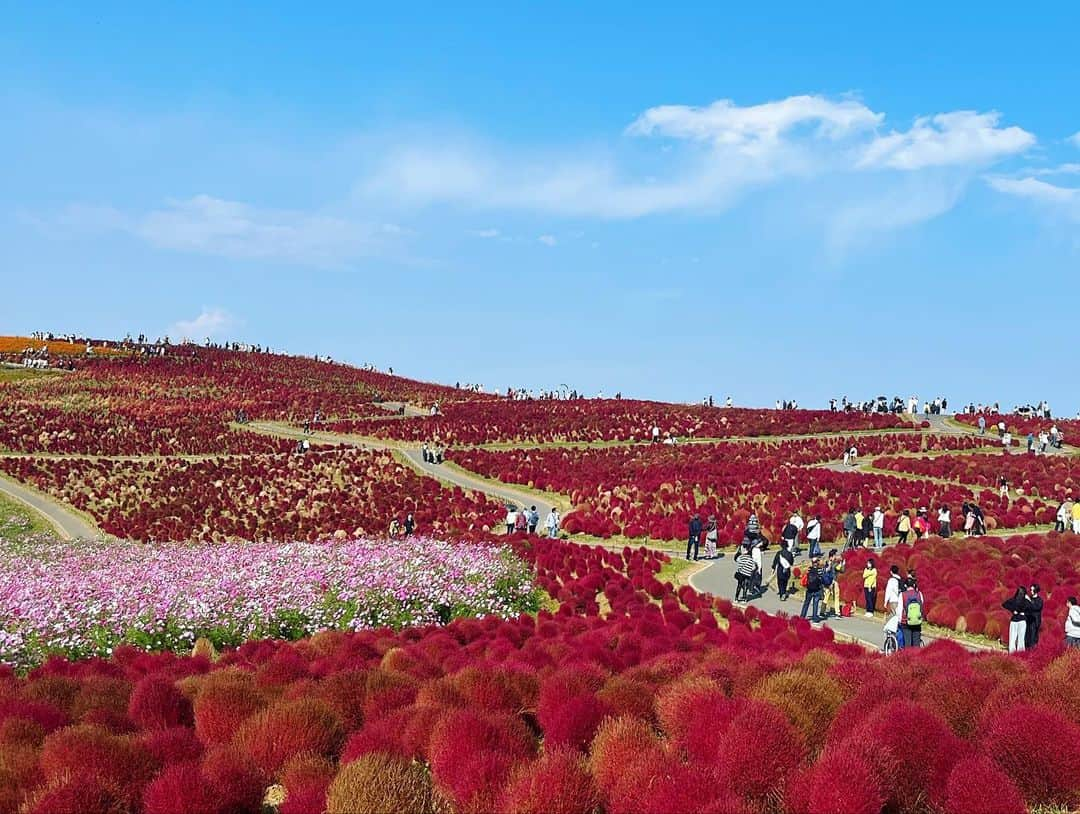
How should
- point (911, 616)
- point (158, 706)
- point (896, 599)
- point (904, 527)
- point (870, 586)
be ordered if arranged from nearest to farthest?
point (158, 706) → point (911, 616) → point (896, 599) → point (870, 586) → point (904, 527)

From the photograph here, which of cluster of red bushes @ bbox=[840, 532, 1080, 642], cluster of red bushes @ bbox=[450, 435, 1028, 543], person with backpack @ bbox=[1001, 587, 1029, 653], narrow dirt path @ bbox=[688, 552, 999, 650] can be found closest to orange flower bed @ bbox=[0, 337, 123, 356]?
cluster of red bushes @ bbox=[450, 435, 1028, 543]

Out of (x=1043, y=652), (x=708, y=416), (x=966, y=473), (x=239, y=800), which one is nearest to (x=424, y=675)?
(x=239, y=800)

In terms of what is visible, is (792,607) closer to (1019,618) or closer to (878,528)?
(1019,618)

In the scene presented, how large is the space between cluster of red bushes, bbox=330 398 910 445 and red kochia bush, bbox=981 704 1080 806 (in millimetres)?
47303

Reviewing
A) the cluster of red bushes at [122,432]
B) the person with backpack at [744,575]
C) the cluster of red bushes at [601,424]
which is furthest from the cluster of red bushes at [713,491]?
the cluster of red bushes at [122,432]

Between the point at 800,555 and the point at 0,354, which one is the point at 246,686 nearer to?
the point at 800,555

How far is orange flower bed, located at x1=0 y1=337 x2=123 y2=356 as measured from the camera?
88438 millimetres

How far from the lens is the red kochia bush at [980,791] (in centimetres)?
520

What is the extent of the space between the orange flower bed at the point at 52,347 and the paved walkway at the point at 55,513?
52034mm

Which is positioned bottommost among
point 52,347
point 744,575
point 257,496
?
point 257,496

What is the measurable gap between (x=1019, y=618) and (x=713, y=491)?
20.3m

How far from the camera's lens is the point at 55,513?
35.2 metres

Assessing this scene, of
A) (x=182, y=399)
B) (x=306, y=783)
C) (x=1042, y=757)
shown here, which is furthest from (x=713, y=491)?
(x=182, y=399)

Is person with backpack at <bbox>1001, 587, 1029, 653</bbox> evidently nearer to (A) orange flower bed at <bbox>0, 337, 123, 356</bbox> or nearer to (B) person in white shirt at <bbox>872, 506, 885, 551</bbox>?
(B) person in white shirt at <bbox>872, 506, 885, 551</bbox>
